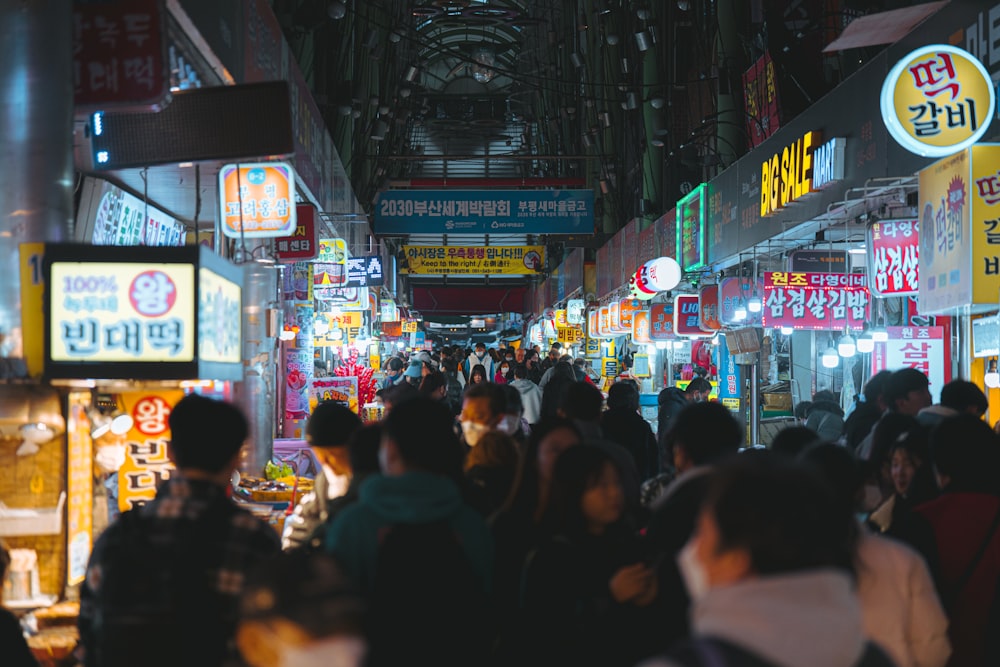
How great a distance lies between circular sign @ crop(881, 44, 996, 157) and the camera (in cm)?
748

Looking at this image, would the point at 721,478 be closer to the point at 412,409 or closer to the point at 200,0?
the point at 412,409

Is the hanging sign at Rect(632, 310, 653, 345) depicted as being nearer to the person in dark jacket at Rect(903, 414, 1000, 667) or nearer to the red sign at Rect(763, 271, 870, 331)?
the red sign at Rect(763, 271, 870, 331)

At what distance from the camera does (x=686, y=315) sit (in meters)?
17.4

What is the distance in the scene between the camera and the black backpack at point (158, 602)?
3.18 m

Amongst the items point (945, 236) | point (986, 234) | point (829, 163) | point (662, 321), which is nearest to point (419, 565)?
point (986, 234)

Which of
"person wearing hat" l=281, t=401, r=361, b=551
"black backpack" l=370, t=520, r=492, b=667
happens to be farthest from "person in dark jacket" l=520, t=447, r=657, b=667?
"person wearing hat" l=281, t=401, r=361, b=551

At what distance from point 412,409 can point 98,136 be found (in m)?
4.48

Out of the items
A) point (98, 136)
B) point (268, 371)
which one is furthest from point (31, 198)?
point (268, 371)

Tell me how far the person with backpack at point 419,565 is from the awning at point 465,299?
5225 centimetres

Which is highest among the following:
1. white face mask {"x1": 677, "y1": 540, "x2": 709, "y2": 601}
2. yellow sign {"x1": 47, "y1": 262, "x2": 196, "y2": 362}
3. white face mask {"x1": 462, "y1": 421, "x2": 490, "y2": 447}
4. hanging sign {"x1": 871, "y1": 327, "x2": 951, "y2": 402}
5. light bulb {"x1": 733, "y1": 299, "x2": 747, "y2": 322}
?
light bulb {"x1": 733, "y1": 299, "x2": 747, "y2": 322}

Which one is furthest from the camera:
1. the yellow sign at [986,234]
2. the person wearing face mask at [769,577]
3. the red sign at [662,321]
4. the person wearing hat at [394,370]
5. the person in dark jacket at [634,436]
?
the red sign at [662,321]

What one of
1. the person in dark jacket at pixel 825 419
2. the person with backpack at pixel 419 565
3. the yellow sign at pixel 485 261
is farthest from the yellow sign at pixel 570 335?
the person with backpack at pixel 419 565

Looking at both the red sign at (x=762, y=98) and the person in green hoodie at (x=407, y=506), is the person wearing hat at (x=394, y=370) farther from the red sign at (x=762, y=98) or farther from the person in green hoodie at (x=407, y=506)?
the person in green hoodie at (x=407, y=506)

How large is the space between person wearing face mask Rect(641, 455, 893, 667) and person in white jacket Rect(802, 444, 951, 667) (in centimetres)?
108
